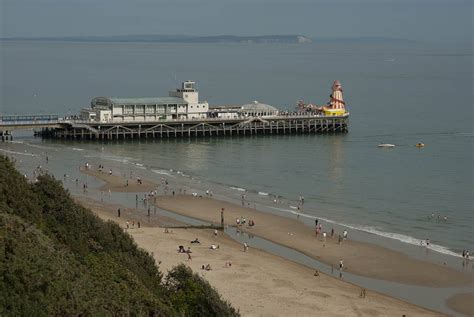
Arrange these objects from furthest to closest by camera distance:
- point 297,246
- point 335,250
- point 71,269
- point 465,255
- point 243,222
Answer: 1. point 243,222
2. point 297,246
3. point 335,250
4. point 465,255
5. point 71,269

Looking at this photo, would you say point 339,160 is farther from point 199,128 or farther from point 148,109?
point 148,109

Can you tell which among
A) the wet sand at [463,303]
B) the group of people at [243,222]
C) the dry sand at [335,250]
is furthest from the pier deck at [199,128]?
the wet sand at [463,303]

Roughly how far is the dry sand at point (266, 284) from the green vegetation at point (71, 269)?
5554 millimetres

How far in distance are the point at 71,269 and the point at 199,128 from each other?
57785mm

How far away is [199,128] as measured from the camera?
75.7 m

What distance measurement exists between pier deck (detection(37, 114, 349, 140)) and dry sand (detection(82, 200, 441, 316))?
34263mm

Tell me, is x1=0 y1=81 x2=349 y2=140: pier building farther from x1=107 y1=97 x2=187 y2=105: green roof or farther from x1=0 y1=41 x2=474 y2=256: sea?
x1=0 y1=41 x2=474 y2=256: sea

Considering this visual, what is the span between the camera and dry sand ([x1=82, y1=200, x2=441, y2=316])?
29.1m

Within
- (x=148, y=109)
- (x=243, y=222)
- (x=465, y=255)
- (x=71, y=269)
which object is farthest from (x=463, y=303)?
(x=148, y=109)

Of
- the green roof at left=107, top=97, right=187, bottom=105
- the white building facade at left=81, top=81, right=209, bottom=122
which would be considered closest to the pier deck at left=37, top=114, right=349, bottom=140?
the white building facade at left=81, top=81, right=209, bottom=122

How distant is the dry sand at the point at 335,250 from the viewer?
111 ft

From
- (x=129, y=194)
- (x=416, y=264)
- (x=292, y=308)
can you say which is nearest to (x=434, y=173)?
(x=129, y=194)

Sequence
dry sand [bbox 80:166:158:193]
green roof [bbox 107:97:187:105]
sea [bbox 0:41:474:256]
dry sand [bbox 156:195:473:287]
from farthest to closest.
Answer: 1. green roof [bbox 107:97:187:105]
2. dry sand [bbox 80:166:158:193]
3. sea [bbox 0:41:474:256]
4. dry sand [bbox 156:195:473:287]

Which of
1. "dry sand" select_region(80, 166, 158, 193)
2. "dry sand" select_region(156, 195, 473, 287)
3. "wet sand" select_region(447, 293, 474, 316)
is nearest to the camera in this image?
"wet sand" select_region(447, 293, 474, 316)
